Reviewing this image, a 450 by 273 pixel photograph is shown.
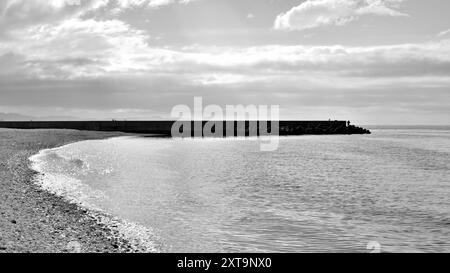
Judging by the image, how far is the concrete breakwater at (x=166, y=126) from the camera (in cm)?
14025

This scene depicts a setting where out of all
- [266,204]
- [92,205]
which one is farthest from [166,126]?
[92,205]

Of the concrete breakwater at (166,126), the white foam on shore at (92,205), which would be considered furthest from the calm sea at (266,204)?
the concrete breakwater at (166,126)

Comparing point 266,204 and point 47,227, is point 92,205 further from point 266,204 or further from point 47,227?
point 266,204

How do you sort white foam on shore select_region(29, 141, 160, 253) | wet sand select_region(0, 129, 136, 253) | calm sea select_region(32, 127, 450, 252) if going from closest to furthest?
wet sand select_region(0, 129, 136, 253), white foam on shore select_region(29, 141, 160, 253), calm sea select_region(32, 127, 450, 252)

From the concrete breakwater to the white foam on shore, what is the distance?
103 meters

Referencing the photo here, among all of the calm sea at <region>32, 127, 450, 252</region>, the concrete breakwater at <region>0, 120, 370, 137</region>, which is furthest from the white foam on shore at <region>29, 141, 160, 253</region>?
the concrete breakwater at <region>0, 120, 370, 137</region>

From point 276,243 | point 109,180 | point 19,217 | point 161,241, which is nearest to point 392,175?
point 109,180

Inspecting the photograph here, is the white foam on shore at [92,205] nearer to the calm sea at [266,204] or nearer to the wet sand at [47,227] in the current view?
the calm sea at [266,204]

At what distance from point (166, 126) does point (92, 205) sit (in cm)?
13721

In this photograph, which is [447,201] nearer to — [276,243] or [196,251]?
[276,243]

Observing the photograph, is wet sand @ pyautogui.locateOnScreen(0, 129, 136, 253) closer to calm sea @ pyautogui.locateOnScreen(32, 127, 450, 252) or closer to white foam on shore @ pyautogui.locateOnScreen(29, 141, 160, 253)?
white foam on shore @ pyautogui.locateOnScreen(29, 141, 160, 253)

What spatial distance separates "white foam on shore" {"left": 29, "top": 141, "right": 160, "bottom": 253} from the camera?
1438cm

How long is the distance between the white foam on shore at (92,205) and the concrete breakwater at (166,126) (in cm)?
10308

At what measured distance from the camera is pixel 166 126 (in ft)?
512
